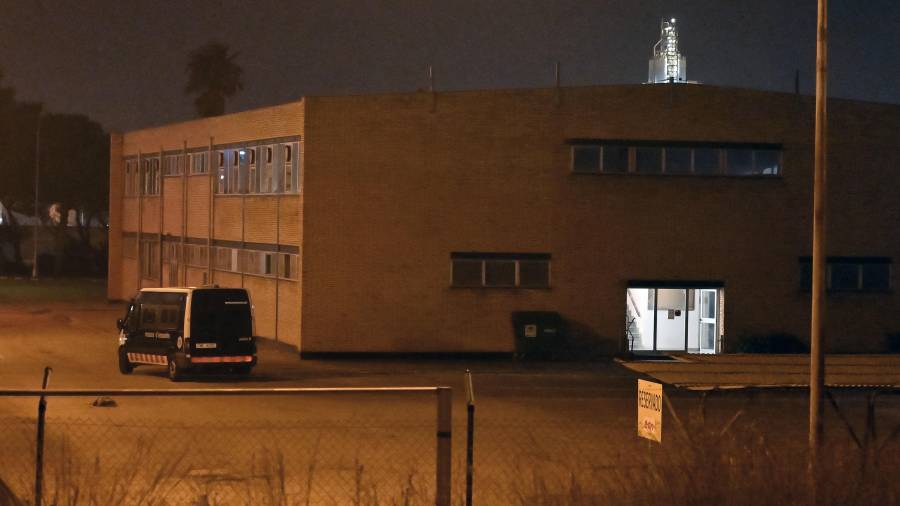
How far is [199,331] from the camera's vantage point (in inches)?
1107

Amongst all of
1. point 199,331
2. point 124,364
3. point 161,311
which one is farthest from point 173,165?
point 199,331

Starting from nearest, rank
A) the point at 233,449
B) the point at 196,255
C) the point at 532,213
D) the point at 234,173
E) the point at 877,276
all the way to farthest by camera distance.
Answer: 1. the point at 233,449
2. the point at 532,213
3. the point at 877,276
4. the point at 234,173
5. the point at 196,255

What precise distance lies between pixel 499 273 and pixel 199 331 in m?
10.4

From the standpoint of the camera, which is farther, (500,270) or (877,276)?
(877,276)

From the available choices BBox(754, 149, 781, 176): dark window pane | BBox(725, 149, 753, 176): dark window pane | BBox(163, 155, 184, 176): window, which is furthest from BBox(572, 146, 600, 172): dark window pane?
BBox(163, 155, 184, 176): window

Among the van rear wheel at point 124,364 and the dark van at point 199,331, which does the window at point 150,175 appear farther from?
the dark van at point 199,331

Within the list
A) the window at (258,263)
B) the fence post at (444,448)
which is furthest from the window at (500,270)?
the fence post at (444,448)

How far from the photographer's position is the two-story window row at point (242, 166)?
37.2 m

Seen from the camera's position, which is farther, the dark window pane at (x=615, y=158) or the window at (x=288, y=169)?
the window at (x=288, y=169)

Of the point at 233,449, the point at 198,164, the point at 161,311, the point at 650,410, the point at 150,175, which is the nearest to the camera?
the point at 650,410

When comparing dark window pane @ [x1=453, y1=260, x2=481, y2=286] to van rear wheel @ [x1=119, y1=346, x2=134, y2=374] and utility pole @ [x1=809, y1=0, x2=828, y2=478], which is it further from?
utility pole @ [x1=809, y1=0, x2=828, y2=478]

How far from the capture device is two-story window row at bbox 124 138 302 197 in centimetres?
3716

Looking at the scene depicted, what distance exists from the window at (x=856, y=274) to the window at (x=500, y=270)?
8.19m

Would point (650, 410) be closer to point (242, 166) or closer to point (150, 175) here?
point (242, 166)
